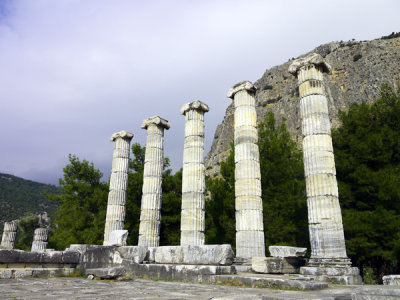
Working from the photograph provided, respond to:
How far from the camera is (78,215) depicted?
2433 centimetres

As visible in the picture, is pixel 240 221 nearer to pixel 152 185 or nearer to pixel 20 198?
pixel 152 185

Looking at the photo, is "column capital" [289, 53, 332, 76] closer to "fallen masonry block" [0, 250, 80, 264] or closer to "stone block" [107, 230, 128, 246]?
"stone block" [107, 230, 128, 246]

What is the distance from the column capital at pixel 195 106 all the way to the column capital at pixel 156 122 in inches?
87.1

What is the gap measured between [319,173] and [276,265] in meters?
3.77

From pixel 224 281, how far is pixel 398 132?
41.4ft

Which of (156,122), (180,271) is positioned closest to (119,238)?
(180,271)

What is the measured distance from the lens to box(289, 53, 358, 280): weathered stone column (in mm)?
10555

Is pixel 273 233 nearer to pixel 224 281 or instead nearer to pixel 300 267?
pixel 300 267

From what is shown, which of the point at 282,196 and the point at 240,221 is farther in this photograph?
the point at 282,196

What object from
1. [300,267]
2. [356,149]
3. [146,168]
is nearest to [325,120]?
[356,149]

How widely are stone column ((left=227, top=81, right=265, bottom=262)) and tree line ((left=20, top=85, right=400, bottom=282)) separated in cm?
429

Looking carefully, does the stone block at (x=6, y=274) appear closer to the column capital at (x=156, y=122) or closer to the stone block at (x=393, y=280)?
the stone block at (x=393, y=280)

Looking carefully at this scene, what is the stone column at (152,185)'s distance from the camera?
642 inches

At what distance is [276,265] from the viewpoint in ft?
33.8
